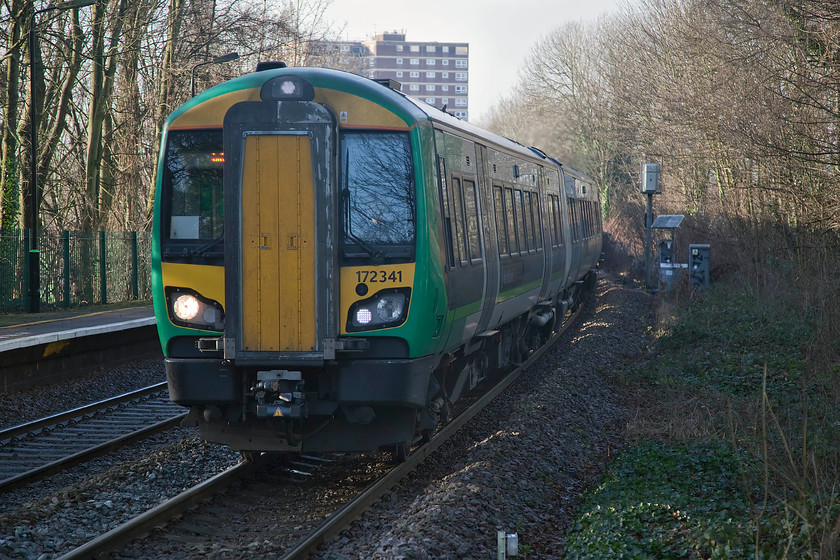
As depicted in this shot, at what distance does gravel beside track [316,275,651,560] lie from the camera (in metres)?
5.67

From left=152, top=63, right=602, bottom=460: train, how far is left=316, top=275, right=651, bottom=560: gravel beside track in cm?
77

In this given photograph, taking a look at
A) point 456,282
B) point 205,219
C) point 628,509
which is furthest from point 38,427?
point 628,509

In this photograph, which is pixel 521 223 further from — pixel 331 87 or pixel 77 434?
pixel 77 434

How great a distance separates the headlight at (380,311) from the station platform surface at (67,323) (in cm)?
697

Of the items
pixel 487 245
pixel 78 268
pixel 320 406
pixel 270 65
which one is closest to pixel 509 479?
pixel 320 406

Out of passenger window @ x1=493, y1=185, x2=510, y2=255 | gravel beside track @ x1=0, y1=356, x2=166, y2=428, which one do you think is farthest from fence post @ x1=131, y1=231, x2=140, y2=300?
A: passenger window @ x1=493, y1=185, x2=510, y2=255

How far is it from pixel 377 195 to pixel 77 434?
Answer: 192 inches

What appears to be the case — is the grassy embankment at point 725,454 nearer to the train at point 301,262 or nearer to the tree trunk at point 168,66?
the train at point 301,262

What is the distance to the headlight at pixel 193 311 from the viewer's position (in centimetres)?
671

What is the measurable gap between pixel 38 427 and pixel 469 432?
4634 millimetres

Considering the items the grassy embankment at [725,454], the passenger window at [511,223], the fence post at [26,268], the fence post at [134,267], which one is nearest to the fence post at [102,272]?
the fence post at [134,267]

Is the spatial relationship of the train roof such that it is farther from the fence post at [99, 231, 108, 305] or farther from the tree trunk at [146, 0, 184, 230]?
the tree trunk at [146, 0, 184, 230]

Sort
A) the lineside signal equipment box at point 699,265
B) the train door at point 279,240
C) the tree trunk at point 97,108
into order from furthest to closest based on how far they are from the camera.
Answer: the lineside signal equipment box at point 699,265 → the tree trunk at point 97,108 → the train door at point 279,240

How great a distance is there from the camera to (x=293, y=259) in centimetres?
656
